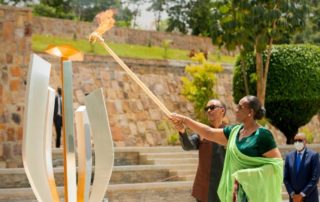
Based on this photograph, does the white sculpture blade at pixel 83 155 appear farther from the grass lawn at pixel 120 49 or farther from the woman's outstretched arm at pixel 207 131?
the grass lawn at pixel 120 49

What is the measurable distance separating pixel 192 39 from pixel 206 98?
835 cm

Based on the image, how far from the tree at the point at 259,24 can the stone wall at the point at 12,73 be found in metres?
5.89

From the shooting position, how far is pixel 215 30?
16.4 metres

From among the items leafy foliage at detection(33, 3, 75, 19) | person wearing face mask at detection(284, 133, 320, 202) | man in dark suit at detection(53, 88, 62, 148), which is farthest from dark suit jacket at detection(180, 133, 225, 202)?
leafy foliage at detection(33, 3, 75, 19)

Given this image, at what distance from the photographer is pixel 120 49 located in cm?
2061

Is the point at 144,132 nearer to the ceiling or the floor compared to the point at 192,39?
nearer to the floor

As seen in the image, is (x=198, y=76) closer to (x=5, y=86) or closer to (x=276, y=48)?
(x=276, y=48)

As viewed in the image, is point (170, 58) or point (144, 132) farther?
point (170, 58)

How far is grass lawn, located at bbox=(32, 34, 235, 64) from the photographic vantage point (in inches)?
726

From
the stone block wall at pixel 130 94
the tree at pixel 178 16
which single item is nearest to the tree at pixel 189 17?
the tree at pixel 178 16

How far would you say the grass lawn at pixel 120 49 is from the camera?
726 inches

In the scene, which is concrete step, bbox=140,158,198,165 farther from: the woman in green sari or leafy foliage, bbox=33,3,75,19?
leafy foliage, bbox=33,3,75,19

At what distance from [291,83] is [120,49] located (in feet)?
→ 20.1

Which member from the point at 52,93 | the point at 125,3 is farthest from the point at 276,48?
the point at 125,3
